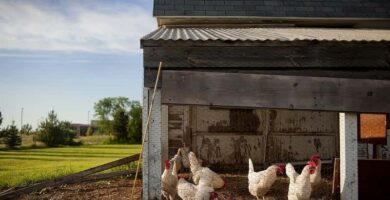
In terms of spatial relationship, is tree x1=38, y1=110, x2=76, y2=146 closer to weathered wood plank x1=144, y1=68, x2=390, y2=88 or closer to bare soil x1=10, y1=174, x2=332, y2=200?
bare soil x1=10, y1=174, x2=332, y2=200

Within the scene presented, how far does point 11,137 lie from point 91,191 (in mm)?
13687

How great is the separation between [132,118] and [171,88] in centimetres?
2493

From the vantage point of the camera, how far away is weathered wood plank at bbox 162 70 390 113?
243 inches

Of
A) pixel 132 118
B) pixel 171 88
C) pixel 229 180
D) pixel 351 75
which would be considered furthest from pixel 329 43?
pixel 132 118

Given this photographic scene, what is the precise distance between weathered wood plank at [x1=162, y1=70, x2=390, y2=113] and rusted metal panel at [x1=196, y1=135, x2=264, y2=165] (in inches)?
199

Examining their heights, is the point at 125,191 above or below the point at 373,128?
below

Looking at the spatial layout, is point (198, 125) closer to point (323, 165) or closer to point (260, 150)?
point (260, 150)

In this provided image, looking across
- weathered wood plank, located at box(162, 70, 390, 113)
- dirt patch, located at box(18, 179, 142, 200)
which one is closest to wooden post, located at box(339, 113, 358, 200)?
weathered wood plank, located at box(162, 70, 390, 113)

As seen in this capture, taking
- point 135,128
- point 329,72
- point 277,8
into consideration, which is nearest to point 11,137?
point 135,128

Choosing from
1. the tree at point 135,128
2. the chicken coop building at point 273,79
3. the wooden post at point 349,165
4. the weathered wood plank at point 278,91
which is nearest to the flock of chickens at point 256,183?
the wooden post at point 349,165

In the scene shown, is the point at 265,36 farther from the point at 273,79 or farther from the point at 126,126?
the point at 126,126

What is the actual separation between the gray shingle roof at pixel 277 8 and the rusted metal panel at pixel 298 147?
12.4 ft

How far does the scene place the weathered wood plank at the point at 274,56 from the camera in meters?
6.23

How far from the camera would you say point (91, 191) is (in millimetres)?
8914
